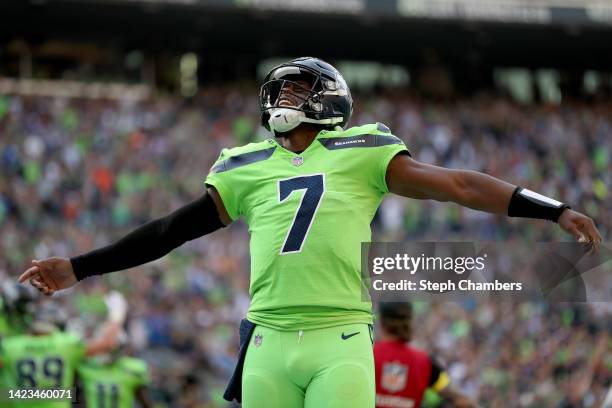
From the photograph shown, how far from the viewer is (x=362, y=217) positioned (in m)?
4.46

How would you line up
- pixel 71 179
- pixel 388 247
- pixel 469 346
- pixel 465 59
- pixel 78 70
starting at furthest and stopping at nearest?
pixel 465 59
pixel 78 70
pixel 71 179
pixel 469 346
pixel 388 247

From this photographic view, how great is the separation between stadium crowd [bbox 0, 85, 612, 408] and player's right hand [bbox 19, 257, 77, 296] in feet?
23.4

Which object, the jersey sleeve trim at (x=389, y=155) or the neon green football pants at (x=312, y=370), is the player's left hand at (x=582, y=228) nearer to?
the jersey sleeve trim at (x=389, y=155)

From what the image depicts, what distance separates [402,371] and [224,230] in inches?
464

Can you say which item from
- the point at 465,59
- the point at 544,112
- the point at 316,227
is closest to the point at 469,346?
the point at 544,112

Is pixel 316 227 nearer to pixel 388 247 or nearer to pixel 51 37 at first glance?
pixel 388 247

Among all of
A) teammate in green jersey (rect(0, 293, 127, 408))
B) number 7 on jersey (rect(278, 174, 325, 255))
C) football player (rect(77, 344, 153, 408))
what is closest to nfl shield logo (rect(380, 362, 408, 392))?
teammate in green jersey (rect(0, 293, 127, 408))

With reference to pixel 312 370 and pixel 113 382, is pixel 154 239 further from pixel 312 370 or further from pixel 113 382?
pixel 113 382

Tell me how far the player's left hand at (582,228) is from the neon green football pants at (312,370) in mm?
875

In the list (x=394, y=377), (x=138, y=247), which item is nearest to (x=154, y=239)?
(x=138, y=247)

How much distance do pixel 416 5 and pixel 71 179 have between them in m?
9.26

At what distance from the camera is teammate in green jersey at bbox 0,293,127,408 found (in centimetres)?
766

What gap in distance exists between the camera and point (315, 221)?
14.4 ft

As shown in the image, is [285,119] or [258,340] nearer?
[258,340]
